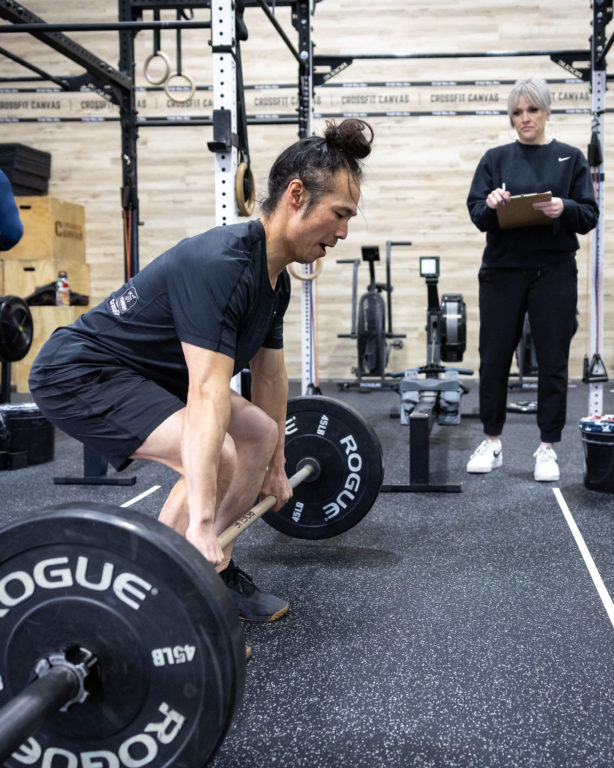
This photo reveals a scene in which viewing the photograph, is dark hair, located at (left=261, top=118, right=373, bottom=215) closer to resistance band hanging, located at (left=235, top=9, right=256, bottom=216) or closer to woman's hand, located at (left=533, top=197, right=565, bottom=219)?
resistance band hanging, located at (left=235, top=9, right=256, bottom=216)

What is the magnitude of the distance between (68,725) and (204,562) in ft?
0.98


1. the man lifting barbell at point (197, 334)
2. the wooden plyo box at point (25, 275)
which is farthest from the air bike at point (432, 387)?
the wooden plyo box at point (25, 275)

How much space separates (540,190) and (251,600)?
201 cm

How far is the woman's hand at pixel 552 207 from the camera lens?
9.02 feet

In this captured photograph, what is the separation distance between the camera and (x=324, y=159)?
1.42m

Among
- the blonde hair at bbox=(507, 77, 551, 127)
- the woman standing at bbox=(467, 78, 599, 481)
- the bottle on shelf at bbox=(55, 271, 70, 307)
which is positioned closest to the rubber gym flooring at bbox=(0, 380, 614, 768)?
the woman standing at bbox=(467, 78, 599, 481)

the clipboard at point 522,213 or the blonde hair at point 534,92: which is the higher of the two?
the blonde hair at point 534,92

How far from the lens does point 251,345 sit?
155 cm

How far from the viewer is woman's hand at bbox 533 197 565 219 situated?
275 centimetres

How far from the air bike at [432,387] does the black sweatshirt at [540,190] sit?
748 mm

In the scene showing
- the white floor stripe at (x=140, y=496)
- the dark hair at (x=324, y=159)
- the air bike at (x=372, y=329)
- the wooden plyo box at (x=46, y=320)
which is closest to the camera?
the dark hair at (x=324, y=159)

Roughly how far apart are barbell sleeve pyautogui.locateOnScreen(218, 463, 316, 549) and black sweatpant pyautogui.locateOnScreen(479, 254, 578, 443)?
1229mm

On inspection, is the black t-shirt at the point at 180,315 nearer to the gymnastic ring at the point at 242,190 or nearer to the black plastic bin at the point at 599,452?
the gymnastic ring at the point at 242,190

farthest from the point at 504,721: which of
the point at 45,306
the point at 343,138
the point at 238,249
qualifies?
the point at 45,306
